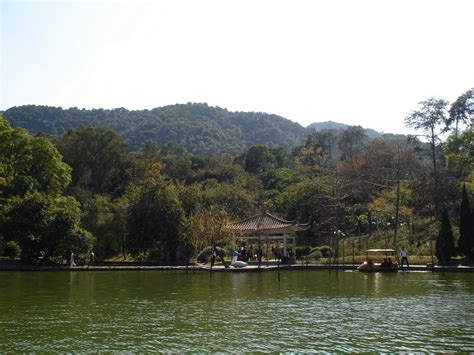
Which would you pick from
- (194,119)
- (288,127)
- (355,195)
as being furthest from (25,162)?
(288,127)

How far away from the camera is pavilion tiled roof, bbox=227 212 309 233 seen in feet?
133

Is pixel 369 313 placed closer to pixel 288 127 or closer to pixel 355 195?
pixel 355 195

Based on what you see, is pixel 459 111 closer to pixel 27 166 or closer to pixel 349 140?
pixel 349 140

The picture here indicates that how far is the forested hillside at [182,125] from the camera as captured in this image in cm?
11806

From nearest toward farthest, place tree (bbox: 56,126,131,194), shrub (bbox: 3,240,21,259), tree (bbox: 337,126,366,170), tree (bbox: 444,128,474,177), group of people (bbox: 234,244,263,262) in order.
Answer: group of people (bbox: 234,244,263,262) < tree (bbox: 444,128,474,177) < shrub (bbox: 3,240,21,259) < tree (bbox: 56,126,131,194) < tree (bbox: 337,126,366,170)

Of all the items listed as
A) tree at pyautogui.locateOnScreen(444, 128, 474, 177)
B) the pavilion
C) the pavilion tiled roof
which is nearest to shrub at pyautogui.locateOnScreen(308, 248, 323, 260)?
the pavilion

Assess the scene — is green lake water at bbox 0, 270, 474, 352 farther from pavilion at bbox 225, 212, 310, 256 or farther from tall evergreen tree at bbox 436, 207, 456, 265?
pavilion at bbox 225, 212, 310, 256

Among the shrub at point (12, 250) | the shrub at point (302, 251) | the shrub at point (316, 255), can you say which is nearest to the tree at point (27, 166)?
the shrub at point (12, 250)

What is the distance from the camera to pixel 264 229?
40875 millimetres

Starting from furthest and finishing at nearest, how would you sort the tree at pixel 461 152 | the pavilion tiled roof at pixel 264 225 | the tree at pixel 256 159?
the tree at pixel 256 159, the tree at pixel 461 152, the pavilion tiled roof at pixel 264 225

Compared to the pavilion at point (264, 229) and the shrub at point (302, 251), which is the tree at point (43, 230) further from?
the shrub at point (302, 251)

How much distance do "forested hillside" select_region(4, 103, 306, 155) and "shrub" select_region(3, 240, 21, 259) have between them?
54.4 meters

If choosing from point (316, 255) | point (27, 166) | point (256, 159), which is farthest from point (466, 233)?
point (256, 159)

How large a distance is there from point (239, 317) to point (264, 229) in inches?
994
